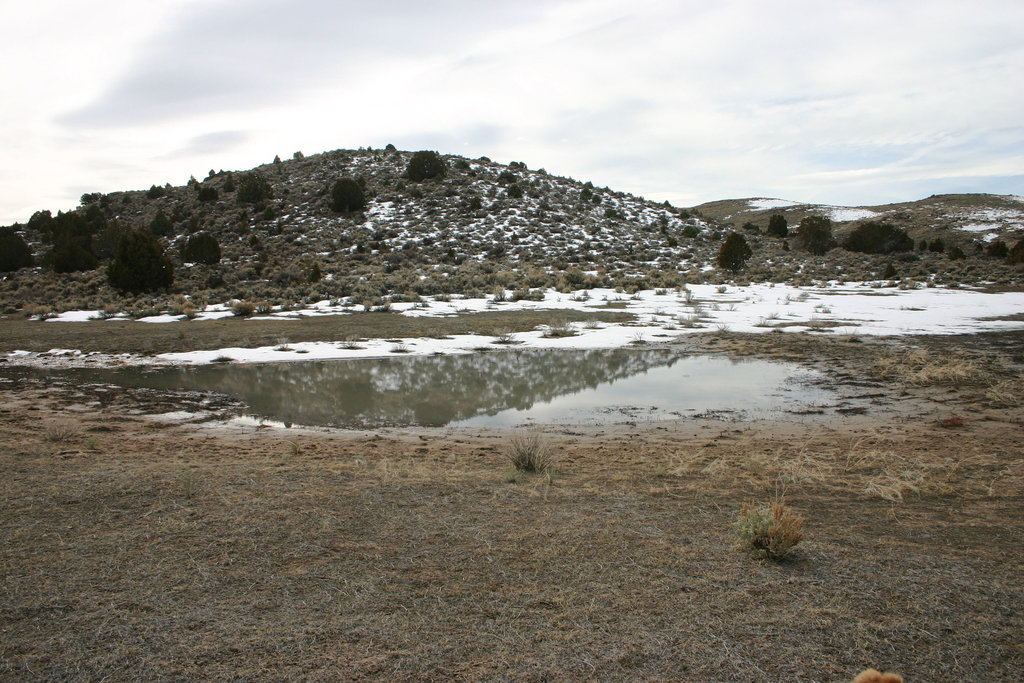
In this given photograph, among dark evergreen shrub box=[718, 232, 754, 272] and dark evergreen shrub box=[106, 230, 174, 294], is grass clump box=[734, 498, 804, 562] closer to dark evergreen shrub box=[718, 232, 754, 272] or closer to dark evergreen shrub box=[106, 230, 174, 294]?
dark evergreen shrub box=[106, 230, 174, 294]

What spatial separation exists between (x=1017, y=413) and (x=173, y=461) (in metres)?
11.1

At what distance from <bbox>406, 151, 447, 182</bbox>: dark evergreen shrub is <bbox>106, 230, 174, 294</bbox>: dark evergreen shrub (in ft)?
113

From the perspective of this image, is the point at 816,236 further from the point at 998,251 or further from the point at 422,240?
the point at 422,240

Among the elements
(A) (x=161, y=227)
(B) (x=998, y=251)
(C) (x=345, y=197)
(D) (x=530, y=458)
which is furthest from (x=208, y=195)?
(B) (x=998, y=251)

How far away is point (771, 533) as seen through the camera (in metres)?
4.25

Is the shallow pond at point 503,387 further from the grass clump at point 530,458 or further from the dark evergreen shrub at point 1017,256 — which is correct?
the dark evergreen shrub at point 1017,256

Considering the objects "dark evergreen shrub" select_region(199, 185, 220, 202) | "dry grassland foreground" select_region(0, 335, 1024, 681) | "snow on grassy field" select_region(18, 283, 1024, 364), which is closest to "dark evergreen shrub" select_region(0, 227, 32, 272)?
"dark evergreen shrub" select_region(199, 185, 220, 202)

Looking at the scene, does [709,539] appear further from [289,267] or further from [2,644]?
[289,267]

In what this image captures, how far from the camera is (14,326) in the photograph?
19.9 metres

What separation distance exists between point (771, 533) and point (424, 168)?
61233mm

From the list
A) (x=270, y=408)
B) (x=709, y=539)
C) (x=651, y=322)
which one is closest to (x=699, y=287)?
(x=651, y=322)

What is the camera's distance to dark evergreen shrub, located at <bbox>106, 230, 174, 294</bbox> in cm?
2820

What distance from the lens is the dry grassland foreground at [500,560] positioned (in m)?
3.07

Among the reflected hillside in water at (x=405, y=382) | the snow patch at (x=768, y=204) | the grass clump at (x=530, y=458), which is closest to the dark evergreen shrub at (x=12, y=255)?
the reflected hillside in water at (x=405, y=382)
